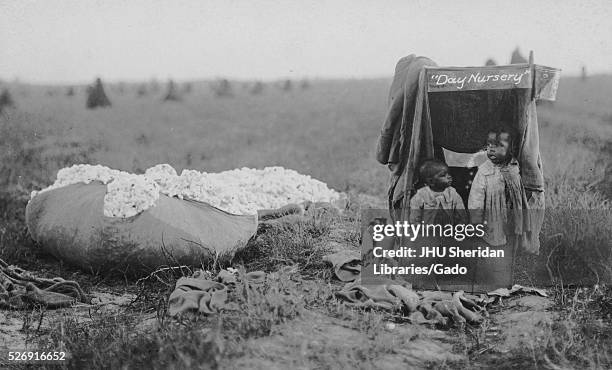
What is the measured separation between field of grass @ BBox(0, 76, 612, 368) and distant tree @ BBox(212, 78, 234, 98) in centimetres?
10

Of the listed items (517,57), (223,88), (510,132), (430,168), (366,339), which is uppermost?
(517,57)

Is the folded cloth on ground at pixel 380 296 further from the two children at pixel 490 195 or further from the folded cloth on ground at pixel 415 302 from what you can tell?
the two children at pixel 490 195

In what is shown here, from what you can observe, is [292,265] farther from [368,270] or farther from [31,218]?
[31,218]

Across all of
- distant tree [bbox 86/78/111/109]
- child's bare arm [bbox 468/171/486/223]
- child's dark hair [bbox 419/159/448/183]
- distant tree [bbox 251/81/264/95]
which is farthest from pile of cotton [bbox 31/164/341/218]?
distant tree [bbox 86/78/111/109]

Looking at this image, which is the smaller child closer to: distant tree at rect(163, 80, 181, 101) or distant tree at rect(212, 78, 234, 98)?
distant tree at rect(212, 78, 234, 98)

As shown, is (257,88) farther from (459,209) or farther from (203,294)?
(203,294)

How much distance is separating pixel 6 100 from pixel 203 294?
651cm

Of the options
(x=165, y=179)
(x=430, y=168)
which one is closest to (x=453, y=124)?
(x=430, y=168)

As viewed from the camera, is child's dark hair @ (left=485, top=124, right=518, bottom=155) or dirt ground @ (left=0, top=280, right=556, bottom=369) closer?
dirt ground @ (left=0, top=280, right=556, bottom=369)

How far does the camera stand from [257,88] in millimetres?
10172

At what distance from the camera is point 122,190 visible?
5734 mm

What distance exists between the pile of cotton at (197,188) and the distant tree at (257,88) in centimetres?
236

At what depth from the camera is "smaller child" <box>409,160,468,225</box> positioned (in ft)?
16.7

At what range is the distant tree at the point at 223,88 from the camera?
33.0 ft
